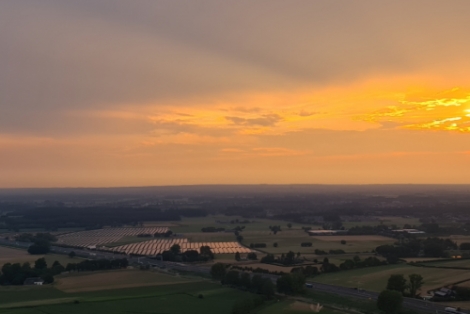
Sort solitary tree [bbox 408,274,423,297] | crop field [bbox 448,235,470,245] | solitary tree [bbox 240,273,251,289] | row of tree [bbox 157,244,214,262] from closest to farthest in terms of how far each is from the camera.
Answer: solitary tree [bbox 408,274,423,297] < solitary tree [bbox 240,273,251,289] < row of tree [bbox 157,244,214,262] < crop field [bbox 448,235,470,245]

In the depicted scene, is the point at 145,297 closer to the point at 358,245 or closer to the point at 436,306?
the point at 436,306

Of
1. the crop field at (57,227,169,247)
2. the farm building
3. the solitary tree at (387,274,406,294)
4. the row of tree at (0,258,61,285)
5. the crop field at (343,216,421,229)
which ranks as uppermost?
the crop field at (343,216,421,229)

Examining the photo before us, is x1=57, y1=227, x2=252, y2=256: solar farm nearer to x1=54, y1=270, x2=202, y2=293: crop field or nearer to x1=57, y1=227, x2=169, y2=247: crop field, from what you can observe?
x1=57, y1=227, x2=169, y2=247: crop field

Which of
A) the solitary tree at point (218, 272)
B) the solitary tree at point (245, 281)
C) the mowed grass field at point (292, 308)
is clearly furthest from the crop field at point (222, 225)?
the mowed grass field at point (292, 308)

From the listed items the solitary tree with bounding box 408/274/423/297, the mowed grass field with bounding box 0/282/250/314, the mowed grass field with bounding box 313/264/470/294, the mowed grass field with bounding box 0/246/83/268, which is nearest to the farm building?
the mowed grass field with bounding box 313/264/470/294

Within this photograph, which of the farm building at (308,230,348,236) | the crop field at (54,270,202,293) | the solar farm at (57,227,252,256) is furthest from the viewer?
the farm building at (308,230,348,236)

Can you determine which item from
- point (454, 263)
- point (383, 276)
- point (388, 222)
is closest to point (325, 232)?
point (388, 222)

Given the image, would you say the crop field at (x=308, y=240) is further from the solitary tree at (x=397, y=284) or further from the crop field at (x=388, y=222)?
the solitary tree at (x=397, y=284)
